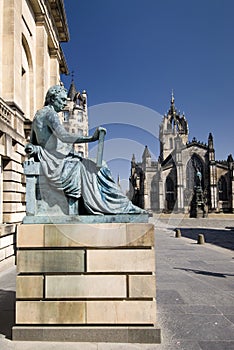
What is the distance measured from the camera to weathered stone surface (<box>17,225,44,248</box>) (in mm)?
4023

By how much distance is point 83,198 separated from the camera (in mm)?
4262

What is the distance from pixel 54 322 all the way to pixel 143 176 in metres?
72.8

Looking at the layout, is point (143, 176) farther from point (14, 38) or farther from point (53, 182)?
point (53, 182)

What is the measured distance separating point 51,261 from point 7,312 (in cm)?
185

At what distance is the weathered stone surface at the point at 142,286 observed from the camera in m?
3.96

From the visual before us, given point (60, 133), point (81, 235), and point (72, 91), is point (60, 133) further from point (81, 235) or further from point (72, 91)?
point (72, 91)

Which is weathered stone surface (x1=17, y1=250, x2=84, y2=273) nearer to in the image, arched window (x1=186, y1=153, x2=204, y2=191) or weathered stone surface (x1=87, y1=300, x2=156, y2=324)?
weathered stone surface (x1=87, y1=300, x2=156, y2=324)

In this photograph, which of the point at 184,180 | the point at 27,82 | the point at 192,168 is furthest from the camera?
the point at 192,168

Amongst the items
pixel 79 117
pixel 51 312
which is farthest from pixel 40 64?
pixel 79 117

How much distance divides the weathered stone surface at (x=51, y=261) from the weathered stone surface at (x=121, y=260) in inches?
6.6

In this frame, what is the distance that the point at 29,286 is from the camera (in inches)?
158

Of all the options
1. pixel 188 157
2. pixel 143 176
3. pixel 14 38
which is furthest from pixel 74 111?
pixel 14 38

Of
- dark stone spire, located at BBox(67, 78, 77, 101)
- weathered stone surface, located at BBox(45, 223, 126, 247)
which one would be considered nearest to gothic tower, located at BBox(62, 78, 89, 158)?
dark stone spire, located at BBox(67, 78, 77, 101)

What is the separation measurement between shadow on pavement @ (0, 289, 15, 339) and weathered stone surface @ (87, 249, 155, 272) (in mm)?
1617
